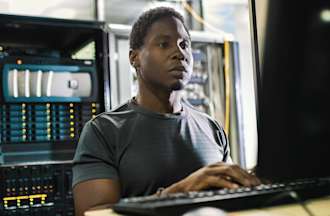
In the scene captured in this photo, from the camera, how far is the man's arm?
3.43 ft

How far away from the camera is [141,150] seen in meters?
1.16

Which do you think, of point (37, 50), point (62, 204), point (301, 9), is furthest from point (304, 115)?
point (37, 50)

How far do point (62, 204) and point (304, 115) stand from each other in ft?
3.94

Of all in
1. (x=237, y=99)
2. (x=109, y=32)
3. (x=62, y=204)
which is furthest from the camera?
(x=237, y=99)

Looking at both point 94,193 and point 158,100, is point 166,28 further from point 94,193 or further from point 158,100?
point 94,193

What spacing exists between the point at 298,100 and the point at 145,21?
0.79 m

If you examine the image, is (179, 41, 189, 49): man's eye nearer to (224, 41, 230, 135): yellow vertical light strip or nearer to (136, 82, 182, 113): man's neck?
(136, 82, 182, 113): man's neck

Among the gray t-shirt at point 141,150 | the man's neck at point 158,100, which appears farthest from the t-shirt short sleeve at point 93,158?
the man's neck at point 158,100

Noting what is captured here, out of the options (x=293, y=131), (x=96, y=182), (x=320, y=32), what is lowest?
(x=96, y=182)

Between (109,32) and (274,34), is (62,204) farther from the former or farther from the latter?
(274,34)

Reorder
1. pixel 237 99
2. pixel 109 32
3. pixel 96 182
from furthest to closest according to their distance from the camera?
pixel 237 99 < pixel 109 32 < pixel 96 182

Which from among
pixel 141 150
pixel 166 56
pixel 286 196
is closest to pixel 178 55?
pixel 166 56

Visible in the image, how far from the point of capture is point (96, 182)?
41.9 inches

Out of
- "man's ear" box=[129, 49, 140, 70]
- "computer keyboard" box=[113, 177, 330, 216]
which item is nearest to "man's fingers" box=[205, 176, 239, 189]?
"computer keyboard" box=[113, 177, 330, 216]
